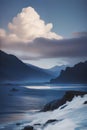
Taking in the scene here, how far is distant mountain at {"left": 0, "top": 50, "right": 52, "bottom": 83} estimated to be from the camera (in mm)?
2824

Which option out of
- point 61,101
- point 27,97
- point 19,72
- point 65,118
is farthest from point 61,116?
point 19,72

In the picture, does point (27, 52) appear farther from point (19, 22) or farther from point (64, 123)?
point (64, 123)

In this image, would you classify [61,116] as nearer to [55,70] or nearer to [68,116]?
[68,116]

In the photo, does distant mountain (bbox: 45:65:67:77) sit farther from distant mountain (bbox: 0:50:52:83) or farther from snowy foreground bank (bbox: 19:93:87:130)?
snowy foreground bank (bbox: 19:93:87:130)

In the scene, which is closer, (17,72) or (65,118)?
(65,118)

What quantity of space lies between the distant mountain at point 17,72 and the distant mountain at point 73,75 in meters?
0.13

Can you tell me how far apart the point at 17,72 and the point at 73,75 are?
0.64m

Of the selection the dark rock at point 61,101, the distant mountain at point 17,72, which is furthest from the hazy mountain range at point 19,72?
the dark rock at point 61,101

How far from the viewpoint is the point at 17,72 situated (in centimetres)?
287

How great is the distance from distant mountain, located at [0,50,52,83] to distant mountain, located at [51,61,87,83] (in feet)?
0.42

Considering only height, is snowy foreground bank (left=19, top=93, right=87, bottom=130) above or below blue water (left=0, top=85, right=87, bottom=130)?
below

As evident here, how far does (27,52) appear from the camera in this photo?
2838 millimetres

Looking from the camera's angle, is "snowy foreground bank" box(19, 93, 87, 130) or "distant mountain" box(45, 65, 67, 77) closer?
"snowy foreground bank" box(19, 93, 87, 130)

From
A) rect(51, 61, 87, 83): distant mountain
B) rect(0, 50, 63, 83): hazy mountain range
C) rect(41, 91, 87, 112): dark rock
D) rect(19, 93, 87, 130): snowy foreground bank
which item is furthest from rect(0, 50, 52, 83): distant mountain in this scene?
rect(19, 93, 87, 130): snowy foreground bank
